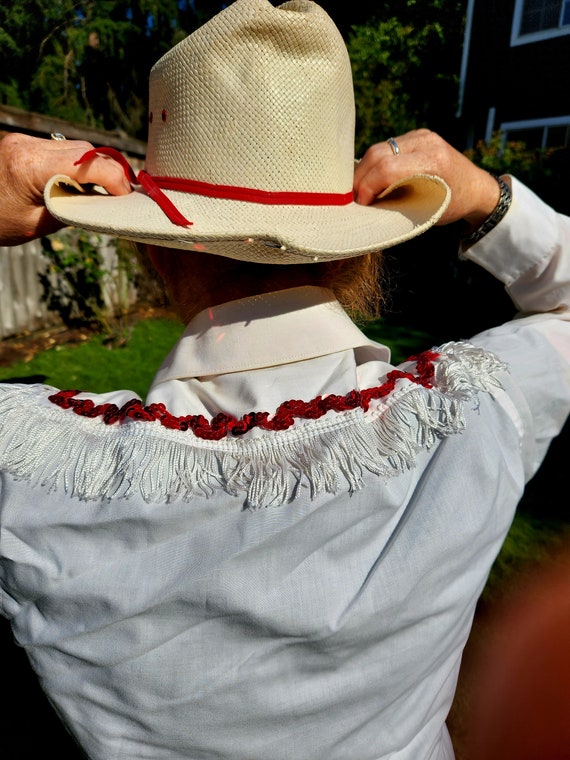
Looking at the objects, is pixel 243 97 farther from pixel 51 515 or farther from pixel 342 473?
pixel 51 515

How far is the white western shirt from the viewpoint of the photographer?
0.99 metres

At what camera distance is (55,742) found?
2.36m

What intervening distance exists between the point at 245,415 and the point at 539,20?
11965mm

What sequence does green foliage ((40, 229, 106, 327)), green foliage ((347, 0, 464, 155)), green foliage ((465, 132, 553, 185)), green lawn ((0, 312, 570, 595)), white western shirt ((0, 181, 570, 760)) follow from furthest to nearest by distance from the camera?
green foliage ((347, 0, 464, 155)) → green foliage ((465, 132, 553, 185)) → green foliage ((40, 229, 106, 327)) → green lawn ((0, 312, 570, 595)) → white western shirt ((0, 181, 570, 760))

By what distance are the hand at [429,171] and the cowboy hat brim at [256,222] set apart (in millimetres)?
44

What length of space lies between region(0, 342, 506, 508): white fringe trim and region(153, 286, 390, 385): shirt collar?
0.50 ft

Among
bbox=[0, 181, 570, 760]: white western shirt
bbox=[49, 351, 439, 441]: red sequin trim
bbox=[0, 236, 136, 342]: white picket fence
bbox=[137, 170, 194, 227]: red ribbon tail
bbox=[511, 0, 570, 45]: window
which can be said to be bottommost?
bbox=[0, 236, 136, 342]: white picket fence

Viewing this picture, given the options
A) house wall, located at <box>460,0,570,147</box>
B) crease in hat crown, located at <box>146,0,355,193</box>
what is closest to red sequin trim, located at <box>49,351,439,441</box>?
crease in hat crown, located at <box>146,0,355,193</box>

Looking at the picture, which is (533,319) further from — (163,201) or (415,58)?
(415,58)

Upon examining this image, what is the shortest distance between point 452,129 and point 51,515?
14366 millimetres

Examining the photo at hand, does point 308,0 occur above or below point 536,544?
above

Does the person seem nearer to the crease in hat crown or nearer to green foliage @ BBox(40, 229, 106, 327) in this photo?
the crease in hat crown

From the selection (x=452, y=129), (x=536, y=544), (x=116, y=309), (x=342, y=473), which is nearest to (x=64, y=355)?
(x=116, y=309)

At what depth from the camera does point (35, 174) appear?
1.30 m
